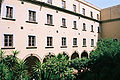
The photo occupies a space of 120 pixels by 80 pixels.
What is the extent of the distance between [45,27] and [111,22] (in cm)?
1786

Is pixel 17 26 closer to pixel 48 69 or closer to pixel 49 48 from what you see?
pixel 49 48

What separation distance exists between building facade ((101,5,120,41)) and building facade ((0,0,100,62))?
5079 mm

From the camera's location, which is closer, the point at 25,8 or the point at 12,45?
the point at 12,45

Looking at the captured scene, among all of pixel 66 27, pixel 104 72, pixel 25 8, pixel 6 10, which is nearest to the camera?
pixel 104 72

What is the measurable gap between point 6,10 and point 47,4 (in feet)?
20.0

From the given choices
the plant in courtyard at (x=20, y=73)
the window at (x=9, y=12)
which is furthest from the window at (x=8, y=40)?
the plant in courtyard at (x=20, y=73)

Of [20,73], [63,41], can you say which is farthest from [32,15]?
[20,73]

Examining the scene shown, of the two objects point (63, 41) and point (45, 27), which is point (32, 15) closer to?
point (45, 27)

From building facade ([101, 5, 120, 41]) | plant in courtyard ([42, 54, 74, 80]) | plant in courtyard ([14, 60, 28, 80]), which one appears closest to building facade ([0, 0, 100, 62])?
plant in courtyard ([14, 60, 28, 80])

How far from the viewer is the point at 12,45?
42.7 feet

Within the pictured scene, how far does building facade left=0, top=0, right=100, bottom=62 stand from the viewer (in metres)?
13.0

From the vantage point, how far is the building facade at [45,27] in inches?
511

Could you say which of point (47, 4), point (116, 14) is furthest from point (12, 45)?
point (116, 14)

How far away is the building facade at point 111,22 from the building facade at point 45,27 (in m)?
5.08
